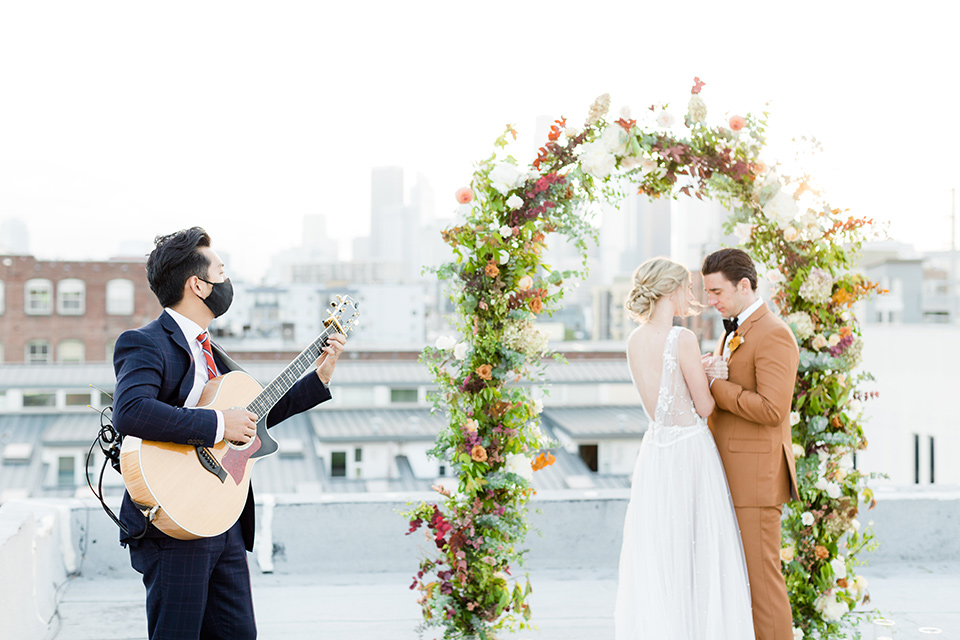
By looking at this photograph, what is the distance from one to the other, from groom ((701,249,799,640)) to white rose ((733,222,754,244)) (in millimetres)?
603

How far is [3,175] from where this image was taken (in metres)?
50.0

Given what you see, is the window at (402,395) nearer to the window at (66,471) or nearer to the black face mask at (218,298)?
the window at (66,471)

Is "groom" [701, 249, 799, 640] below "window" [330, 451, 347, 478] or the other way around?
the other way around

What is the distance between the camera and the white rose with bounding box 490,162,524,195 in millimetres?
3197

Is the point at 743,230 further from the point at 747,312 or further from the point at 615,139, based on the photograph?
the point at 615,139

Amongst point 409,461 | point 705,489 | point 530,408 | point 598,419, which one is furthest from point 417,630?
point 598,419

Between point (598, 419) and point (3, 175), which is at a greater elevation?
point (3, 175)

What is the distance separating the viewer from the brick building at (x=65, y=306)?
36.0 meters

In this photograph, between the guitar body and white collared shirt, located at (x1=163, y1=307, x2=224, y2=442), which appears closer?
the guitar body

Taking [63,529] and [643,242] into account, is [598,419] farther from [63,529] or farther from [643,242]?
[63,529]

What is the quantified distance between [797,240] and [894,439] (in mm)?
14468

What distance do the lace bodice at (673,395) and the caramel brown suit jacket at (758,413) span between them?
0.39 feet

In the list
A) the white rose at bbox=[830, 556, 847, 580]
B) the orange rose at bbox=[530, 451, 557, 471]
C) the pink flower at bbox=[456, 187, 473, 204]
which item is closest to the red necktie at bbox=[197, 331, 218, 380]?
the pink flower at bbox=[456, 187, 473, 204]

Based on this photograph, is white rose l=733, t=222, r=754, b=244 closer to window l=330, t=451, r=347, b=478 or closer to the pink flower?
the pink flower
